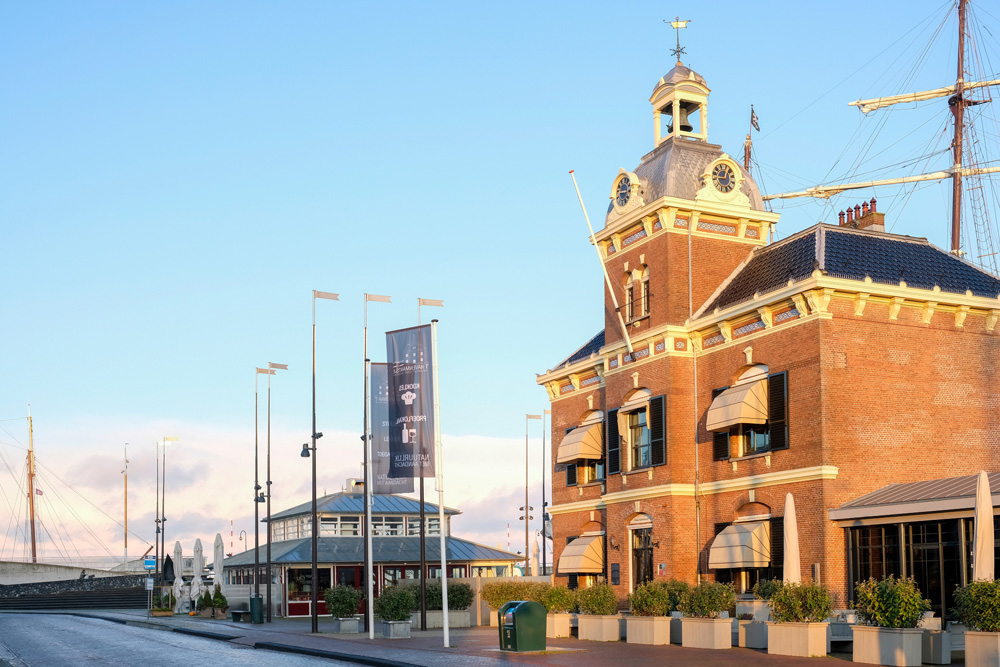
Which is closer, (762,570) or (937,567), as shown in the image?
(937,567)

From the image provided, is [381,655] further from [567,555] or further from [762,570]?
[567,555]

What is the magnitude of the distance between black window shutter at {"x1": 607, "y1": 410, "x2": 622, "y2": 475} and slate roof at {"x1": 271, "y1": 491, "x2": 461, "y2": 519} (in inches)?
1065

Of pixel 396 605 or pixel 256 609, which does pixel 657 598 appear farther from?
pixel 256 609

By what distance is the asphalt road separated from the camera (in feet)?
84.1

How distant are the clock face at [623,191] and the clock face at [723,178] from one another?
3.01 metres

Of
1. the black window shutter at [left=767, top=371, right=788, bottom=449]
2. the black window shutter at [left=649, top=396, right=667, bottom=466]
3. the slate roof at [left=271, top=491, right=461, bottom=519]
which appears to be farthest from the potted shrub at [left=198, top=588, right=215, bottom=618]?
the black window shutter at [left=767, top=371, right=788, bottom=449]

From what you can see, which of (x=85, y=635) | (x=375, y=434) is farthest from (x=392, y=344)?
(x=85, y=635)

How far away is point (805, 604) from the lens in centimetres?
2362

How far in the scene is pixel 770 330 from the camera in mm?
31656

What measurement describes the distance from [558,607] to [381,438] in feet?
23.5

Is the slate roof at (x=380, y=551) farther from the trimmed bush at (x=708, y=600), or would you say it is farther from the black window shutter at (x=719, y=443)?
the trimmed bush at (x=708, y=600)

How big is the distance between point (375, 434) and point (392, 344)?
271cm

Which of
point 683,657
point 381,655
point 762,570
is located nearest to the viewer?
point 683,657

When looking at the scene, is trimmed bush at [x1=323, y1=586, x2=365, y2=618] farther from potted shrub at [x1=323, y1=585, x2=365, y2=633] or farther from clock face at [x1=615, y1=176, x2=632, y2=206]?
clock face at [x1=615, y1=176, x2=632, y2=206]
